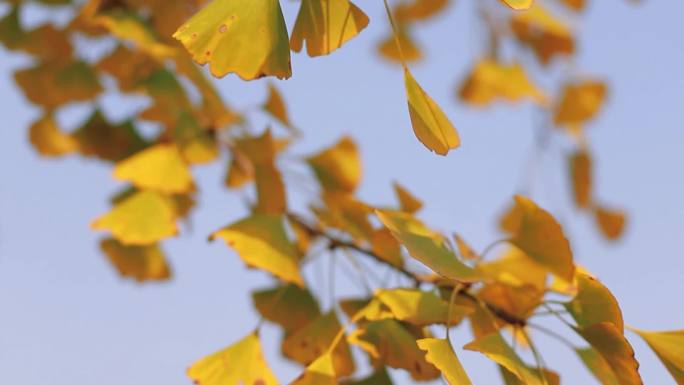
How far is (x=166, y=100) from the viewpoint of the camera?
1.05m

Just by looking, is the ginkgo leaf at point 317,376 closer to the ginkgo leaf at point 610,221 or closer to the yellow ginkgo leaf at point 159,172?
the yellow ginkgo leaf at point 159,172

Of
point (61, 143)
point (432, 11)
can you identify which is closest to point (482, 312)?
point (61, 143)

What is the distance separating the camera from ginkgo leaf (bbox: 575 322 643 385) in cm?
62

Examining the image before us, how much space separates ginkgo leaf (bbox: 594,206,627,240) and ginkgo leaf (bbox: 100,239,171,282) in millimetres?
976

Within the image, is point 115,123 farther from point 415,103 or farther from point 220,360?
point 415,103

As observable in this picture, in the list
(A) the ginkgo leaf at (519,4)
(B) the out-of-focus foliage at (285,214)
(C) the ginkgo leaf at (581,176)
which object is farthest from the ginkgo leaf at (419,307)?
(C) the ginkgo leaf at (581,176)

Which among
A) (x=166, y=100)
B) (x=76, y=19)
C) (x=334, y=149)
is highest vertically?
(x=76, y=19)

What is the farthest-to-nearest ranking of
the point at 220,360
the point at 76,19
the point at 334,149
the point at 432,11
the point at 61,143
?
the point at 432,11
the point at 61,143
the point at 76,19
the point at 334,149
the point at 220,360

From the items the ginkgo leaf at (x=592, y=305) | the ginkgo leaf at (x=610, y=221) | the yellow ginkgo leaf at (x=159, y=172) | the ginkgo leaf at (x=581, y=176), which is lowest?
the ginkgo leaf at (x=610, y=221)

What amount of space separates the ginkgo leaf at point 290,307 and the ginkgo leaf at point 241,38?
33 centimetres

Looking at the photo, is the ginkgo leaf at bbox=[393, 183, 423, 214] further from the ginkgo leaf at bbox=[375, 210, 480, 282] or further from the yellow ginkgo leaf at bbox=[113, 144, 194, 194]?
the yellow ginkgo leaf at bbox=[113, 144, 194, 194]

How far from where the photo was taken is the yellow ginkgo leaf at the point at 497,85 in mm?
1704

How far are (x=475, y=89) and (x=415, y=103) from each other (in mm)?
1300

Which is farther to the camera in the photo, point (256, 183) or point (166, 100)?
point (166, 100)
